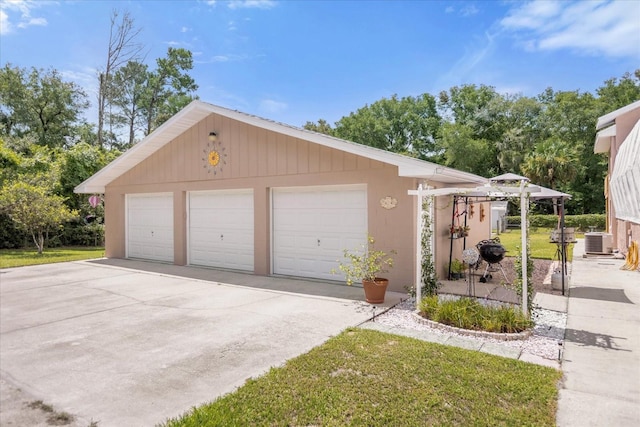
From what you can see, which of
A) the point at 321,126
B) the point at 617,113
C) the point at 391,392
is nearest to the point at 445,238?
the point at 391,392

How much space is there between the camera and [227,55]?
2177 cm

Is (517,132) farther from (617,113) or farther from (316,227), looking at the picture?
(316,227)

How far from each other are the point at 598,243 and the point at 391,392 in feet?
45.8

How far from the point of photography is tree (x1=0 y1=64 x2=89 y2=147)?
92.1 feet

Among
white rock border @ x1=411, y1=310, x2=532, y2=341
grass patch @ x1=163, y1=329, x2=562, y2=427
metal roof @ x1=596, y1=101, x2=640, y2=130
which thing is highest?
metal roof @ x1=596, y1=101, x2=640, y2=130

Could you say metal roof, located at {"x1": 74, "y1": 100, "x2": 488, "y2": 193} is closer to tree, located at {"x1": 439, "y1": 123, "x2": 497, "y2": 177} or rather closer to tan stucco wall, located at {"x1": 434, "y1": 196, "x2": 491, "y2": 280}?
tan stucco wall, located at {"x1": 434, "y1": 196, "x2": 491, "y2": 280}

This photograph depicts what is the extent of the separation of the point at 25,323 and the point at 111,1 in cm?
2552

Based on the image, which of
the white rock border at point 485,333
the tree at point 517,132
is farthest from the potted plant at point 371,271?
the tree at point 517,132

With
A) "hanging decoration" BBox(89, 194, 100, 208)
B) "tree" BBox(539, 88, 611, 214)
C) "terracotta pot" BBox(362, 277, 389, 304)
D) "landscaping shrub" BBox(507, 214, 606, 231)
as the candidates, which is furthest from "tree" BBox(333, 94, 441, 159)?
"terracotta pot" BBox(362, 277, 389, 304)

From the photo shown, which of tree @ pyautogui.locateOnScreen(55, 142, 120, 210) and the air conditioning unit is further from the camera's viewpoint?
tree @ pyautogui.locateOnScreen(55, 142, 120, 210)

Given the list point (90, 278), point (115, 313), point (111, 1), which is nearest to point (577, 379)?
point (115, 313)

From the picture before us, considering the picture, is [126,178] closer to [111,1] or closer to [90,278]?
[90,278]

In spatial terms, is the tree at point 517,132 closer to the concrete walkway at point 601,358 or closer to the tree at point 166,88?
the concrete walkway at point 601,358

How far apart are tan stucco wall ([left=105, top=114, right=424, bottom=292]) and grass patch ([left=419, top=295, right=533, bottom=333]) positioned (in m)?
1.65
